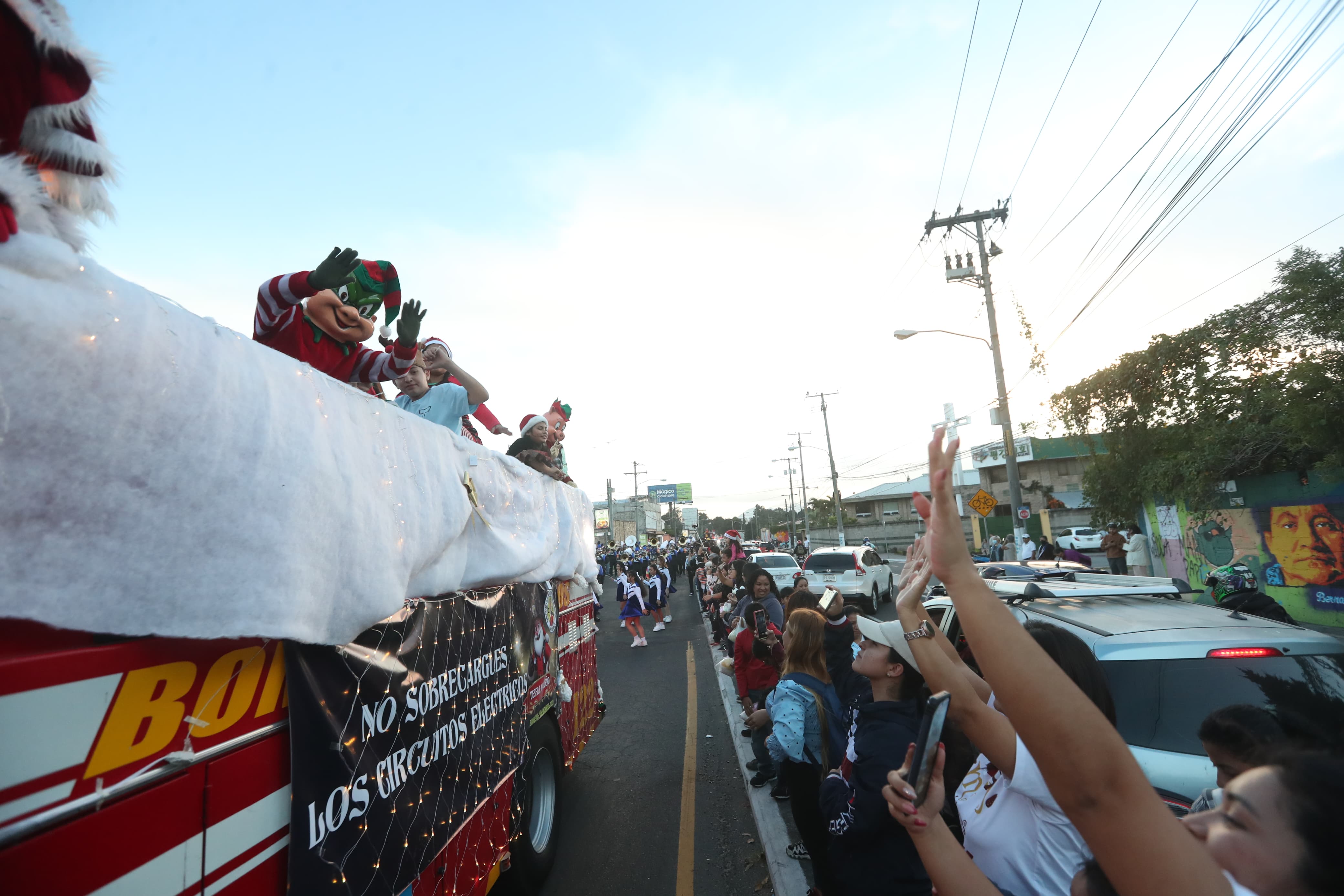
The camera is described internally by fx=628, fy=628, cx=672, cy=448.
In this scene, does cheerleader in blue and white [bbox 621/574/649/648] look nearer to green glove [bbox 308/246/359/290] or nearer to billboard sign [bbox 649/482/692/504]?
green glove [bbox 308/246/359/290]

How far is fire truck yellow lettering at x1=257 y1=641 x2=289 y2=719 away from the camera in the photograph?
73.8 inches

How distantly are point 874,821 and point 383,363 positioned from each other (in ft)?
10.9

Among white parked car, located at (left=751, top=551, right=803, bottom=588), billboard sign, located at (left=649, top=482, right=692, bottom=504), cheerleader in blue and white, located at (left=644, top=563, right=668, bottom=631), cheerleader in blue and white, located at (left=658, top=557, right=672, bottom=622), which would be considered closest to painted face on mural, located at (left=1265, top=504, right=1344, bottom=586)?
white parked car, located at (left=751, top=551, right=803, bottom=588)

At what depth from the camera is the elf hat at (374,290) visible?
3.24 m

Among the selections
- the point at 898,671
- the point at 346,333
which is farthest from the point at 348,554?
the point at 898,671

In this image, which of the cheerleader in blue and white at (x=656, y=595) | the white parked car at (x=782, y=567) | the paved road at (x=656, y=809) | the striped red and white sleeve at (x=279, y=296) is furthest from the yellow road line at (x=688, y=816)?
the white parked car at (x=782, y=567)

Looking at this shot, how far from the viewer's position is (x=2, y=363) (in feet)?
4.06

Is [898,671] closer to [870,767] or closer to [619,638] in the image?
[870,767]

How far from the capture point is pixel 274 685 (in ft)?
6.34

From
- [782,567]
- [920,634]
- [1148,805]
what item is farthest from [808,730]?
[782,567]

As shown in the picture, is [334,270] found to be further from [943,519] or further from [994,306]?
[994,306]

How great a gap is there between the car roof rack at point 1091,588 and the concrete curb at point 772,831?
Answer: 228 cm

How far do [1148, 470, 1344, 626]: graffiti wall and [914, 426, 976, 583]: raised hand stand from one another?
12.8 metres

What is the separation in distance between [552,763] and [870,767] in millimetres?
2969
